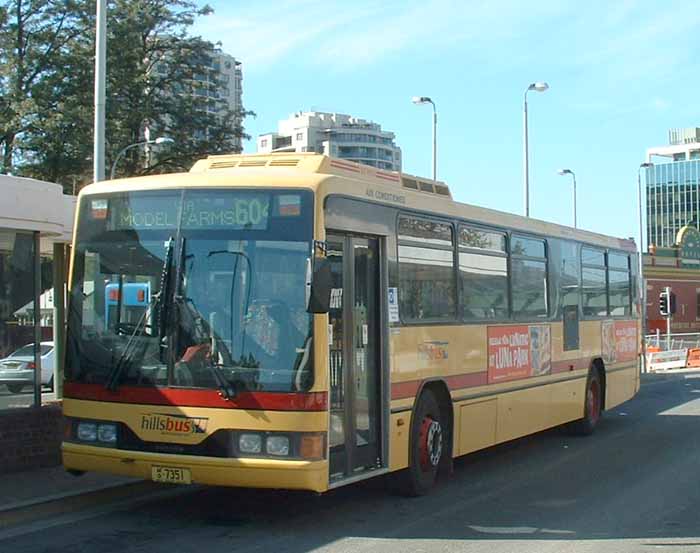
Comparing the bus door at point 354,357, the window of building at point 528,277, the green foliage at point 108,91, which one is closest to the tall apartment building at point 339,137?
the green foliage at point 108,91

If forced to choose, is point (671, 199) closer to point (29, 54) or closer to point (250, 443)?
point (29, 54)

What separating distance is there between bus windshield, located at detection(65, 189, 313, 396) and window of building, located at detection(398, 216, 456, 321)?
1.95m

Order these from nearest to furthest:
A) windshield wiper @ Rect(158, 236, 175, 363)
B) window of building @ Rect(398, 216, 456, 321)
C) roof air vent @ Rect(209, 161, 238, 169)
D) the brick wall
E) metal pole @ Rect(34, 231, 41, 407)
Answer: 1. windshield wiper @ Rect(158, 236, 175, 363)
2. roof air vent @ Rect(209, 161, 238, 169)
3. window of building @ Rect(398, 216, 456, 321)
4. the brick wall
5. metal pole @ Rect(34, 231, 41, 407)

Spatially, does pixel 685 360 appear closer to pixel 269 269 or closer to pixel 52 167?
pixel 52 167

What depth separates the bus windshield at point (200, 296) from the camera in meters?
8.25

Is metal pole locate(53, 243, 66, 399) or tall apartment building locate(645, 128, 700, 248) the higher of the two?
tall apartment building locate(645, 128, 700, 248)

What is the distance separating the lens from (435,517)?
932 centimetres

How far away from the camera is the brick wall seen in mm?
10641

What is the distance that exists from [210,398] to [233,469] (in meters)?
0.62

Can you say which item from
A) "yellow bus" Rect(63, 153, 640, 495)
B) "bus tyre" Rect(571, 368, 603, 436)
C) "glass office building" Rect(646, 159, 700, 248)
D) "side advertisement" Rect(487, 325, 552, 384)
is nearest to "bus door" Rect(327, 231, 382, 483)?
"yellow bus" Rect(63, 153, 640, 495)

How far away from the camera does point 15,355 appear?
36.2ft

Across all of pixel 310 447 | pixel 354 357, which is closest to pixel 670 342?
pixel 354 357

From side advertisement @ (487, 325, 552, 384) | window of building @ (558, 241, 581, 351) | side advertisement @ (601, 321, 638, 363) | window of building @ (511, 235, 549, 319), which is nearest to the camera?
side advertisement @ (487, 325, 552, 384)

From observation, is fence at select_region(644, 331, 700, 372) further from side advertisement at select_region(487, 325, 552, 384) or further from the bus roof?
the bus roof
